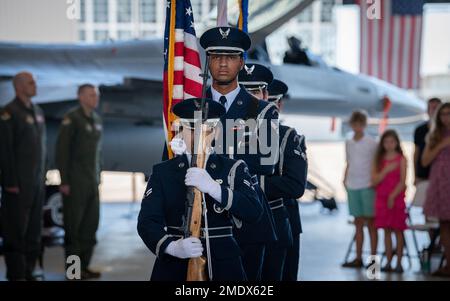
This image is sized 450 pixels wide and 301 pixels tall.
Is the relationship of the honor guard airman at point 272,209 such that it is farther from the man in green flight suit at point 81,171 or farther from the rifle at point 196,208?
the man in green flight suit at point 81,171

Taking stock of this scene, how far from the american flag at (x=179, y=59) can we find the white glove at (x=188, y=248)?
3.02 feet

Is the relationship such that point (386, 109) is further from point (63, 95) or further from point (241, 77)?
point (241, 77)

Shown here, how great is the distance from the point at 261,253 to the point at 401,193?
4142 mm

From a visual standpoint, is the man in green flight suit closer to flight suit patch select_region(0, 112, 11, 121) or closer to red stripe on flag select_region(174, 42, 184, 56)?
flight suit patch select_region(0, 112, 11, 121)

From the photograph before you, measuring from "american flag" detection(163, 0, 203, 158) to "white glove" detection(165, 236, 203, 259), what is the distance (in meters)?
0.92

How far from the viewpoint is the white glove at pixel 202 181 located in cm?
310

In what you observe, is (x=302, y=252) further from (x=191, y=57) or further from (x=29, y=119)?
(x=191, y=57)

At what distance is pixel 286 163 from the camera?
4352 millimetres

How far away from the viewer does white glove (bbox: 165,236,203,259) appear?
3.09 metres

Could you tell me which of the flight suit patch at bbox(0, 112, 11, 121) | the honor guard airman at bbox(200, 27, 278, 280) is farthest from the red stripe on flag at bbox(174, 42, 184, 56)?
the flight suit patch at bbox(0, 112, 11, 121)

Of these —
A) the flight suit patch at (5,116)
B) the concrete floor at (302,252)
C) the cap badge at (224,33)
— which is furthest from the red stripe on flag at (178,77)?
the concrete floor at (302,252)

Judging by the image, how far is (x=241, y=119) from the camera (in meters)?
3.74
